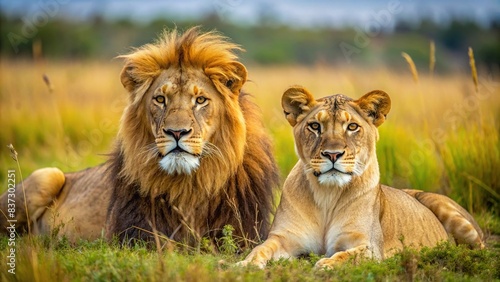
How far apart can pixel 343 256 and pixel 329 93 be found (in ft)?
33.1

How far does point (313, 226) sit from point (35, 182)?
2945mm

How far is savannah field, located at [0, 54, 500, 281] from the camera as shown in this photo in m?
5.03

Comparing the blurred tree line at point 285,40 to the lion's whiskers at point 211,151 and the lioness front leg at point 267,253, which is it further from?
the lioness front leg at point 267,253

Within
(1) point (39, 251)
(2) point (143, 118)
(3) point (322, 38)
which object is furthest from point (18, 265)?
(3) point (322, 38)

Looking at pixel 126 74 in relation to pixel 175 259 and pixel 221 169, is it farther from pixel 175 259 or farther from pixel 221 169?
pixel 175 259

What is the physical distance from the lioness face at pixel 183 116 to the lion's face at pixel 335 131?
0.54 metres

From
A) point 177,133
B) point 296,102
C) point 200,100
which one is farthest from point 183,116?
point 296,102

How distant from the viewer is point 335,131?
17.9 feet

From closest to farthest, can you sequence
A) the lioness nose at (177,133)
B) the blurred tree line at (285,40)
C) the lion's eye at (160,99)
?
the lioness nose at (177,133)
the lion's eye at (160,99)
the blurred tree line at (285,40)

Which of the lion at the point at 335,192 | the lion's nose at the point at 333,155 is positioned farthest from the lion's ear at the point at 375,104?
the lion's nose at the point at 333,155

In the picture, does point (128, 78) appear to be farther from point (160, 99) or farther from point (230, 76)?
point (230, 76)

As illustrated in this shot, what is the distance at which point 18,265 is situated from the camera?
16.6 ft

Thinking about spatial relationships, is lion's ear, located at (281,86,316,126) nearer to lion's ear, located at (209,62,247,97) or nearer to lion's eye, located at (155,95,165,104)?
lion's ear, located at (209,62,247,97)

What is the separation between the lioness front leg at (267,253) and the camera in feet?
17.4
